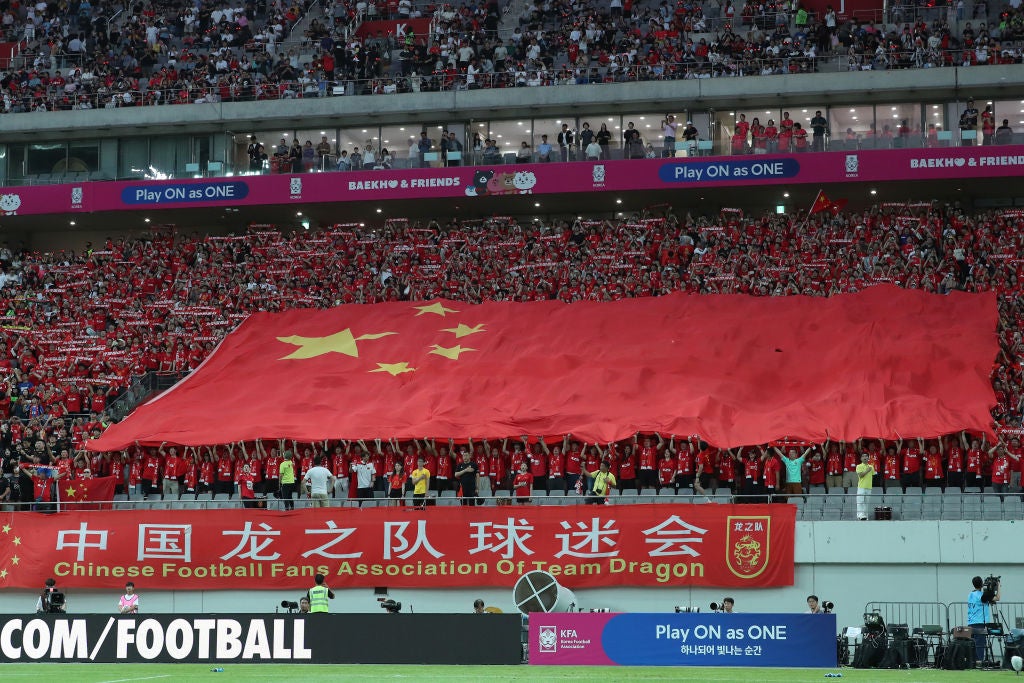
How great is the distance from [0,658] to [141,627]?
91.1 inches

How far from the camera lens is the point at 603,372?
103 feet

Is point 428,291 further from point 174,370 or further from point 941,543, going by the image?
point 941,543

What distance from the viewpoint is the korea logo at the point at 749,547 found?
990 inches

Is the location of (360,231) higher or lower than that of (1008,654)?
higher

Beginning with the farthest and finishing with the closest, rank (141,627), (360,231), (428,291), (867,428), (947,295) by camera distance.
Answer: (360,231) < (428,291) < (947,295) < (867,428) < (141,627)

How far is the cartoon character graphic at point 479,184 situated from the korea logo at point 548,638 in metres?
23.2

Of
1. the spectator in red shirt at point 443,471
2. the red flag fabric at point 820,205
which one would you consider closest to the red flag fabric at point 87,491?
the spectator in red shirt at point 443,471

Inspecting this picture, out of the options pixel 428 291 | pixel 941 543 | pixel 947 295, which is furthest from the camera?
pixel 428 291

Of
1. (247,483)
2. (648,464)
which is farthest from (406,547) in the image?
(648,464)

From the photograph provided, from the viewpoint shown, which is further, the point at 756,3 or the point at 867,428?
the point at 756,3

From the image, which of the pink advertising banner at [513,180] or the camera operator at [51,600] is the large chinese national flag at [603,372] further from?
the pink advertising banner at [513,180]

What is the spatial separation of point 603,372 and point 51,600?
12938 millimetres

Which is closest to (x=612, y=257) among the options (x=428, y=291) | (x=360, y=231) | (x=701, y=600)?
(x=428, y=291)

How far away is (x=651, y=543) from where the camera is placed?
25453 mm
